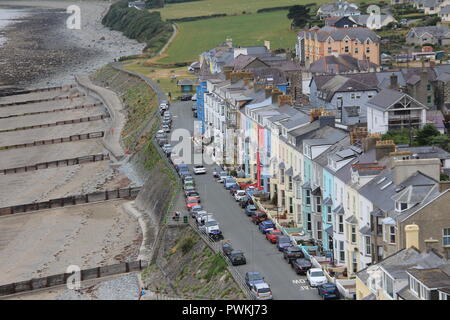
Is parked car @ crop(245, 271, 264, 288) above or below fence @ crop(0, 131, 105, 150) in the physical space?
above

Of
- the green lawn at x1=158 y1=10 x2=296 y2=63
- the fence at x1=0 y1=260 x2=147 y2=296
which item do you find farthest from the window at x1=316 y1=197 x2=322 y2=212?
the green lawn at x1=158 y1=10 x2=296 y2=63

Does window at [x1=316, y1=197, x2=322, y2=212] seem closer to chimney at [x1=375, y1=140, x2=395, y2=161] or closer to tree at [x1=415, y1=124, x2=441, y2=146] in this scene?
chimney at [x1=375, y1=140, x2=395, y2=161]

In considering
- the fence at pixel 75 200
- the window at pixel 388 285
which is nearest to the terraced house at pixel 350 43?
the fence at pixel 75 200

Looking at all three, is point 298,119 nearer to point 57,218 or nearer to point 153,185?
point 153,185

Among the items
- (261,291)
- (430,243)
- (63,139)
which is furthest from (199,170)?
(63,139)

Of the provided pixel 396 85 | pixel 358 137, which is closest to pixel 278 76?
pixel 396 85
